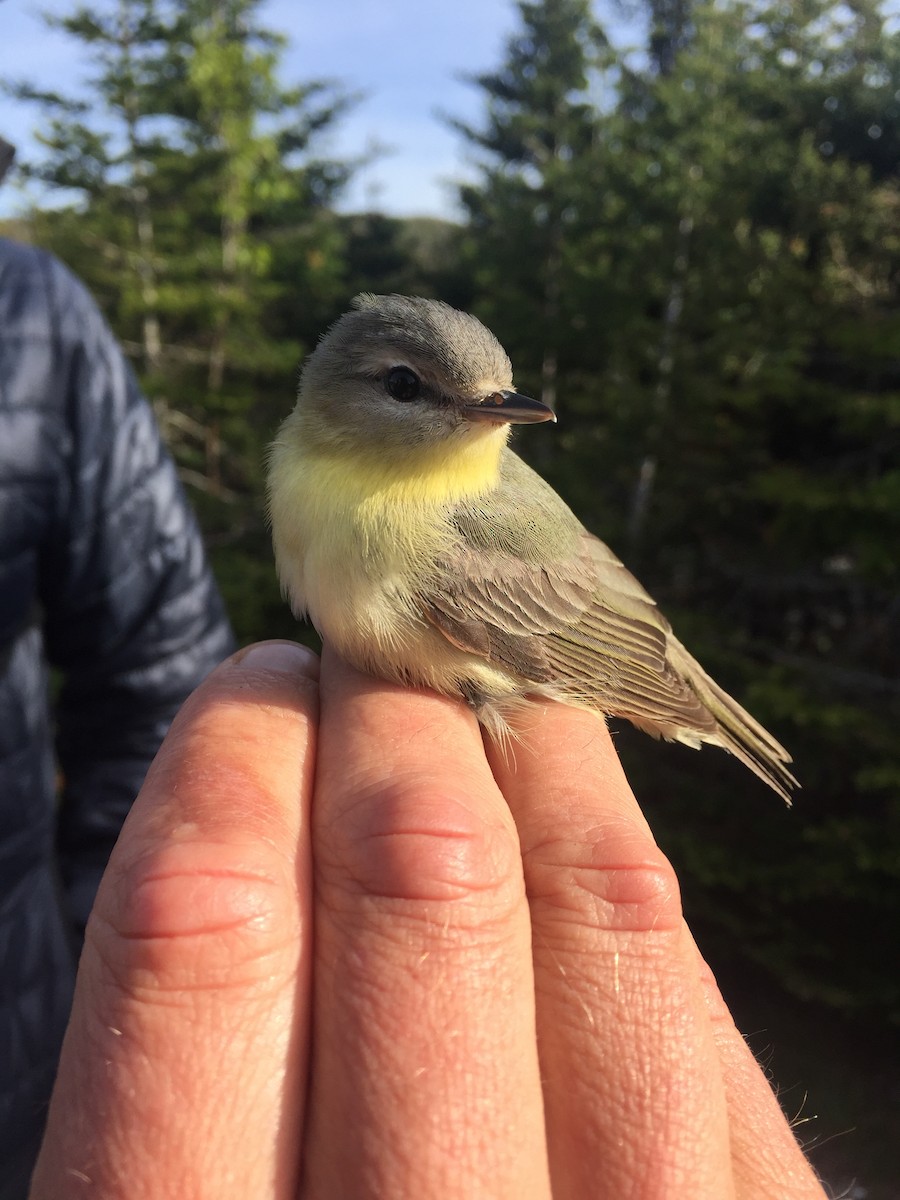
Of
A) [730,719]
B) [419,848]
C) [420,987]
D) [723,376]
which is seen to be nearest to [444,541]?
[419,848]

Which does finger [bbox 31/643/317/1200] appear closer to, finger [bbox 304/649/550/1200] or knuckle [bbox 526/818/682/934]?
finger [bbox 304/649/550/1200]

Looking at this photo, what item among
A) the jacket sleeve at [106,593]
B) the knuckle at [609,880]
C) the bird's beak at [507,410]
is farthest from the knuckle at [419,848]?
the jacket sleeve at [106,593]

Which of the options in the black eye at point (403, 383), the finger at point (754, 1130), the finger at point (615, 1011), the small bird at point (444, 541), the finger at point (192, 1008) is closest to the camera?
the finger at point (192, 1008)

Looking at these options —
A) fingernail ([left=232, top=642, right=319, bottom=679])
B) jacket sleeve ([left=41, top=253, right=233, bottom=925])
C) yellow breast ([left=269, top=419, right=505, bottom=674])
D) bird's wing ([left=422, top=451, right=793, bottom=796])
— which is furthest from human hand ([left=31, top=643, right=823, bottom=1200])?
jacket sleeve ([left=41, top=253, right=233, bottom=925])

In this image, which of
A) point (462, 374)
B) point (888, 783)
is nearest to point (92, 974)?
point (462, 374)

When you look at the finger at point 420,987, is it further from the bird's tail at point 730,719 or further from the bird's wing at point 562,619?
the bird's tail at point 730,719

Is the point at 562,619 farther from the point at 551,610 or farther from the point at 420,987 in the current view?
the point at 420,987

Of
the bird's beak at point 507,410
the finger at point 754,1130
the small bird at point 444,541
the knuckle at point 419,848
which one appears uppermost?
the bird's beak at point 507,410
